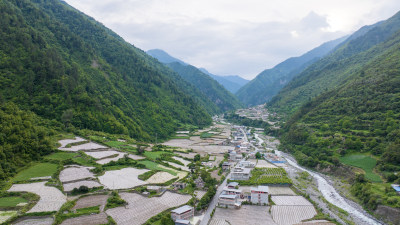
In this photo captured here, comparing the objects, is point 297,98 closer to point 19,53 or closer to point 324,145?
point 324,145

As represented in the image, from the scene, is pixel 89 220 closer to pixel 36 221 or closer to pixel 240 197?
pixel 36 221

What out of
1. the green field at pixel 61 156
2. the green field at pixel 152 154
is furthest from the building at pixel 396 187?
the green field at pixel 61 156

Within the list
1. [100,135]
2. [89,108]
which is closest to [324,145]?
[100,135]

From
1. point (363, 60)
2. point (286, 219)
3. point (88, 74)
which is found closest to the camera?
point (286, 219)

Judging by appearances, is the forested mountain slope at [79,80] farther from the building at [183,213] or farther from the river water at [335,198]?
the river water at [335,198]

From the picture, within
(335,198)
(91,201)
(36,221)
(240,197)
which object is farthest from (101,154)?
(335,198)

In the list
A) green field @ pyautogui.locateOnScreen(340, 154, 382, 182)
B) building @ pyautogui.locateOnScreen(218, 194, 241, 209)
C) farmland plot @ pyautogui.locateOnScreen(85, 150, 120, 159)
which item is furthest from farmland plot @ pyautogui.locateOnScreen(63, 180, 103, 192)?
green field @ pyautogui.locateOnScreen(340, 154, 382, 182)
